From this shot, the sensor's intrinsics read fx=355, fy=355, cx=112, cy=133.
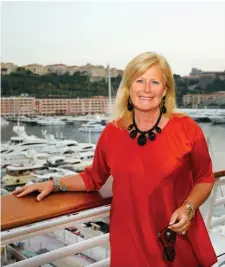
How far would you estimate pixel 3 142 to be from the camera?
9180mm

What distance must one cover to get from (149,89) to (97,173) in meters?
0.26

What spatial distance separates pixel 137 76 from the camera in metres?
0.85

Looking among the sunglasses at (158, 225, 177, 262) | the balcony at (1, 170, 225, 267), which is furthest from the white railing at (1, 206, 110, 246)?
the sunglasses at (158, 225, 177, 262)

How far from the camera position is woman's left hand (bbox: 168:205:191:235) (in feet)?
2.63

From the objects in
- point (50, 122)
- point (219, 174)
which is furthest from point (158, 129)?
point (50, 122)

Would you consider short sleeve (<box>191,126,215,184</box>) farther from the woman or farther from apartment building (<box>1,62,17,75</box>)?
apartment building (<box>1,62,17,75</box>)

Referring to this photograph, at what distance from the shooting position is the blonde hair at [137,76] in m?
0.84

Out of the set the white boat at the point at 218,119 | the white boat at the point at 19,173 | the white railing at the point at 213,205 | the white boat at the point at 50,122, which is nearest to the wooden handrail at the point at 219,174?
the white railing at the point at 213,205

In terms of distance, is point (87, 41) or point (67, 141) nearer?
point (87, 41)

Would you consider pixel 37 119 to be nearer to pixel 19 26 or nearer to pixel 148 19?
pixel 19 26

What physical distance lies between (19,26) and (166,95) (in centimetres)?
486

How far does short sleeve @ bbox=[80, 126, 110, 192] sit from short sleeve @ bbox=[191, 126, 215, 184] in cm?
22

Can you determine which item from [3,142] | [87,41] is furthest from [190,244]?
[3,142]

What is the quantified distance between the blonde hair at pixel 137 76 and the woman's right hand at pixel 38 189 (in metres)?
→ 0.24
